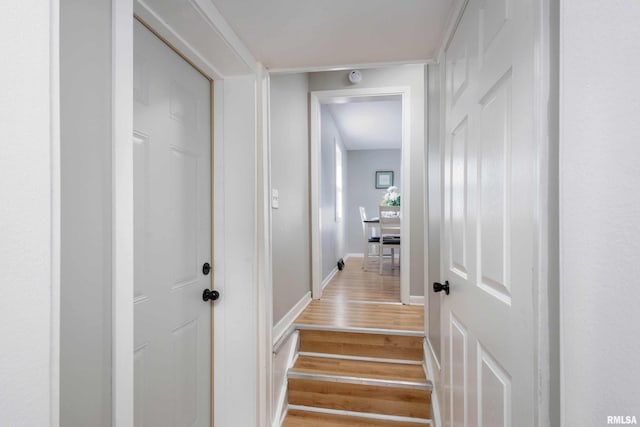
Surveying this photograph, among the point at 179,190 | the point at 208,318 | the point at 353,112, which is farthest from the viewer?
Result: the point at 353,112

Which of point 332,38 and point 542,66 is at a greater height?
point 332,38

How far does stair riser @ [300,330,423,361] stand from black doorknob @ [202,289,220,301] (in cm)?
107

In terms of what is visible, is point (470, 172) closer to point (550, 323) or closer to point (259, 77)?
point (550, 323)

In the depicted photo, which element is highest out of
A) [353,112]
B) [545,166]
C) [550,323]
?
[353,112]

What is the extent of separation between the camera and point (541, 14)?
60 cm

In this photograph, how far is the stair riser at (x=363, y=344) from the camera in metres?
2.26

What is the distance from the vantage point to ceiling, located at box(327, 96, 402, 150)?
463cm

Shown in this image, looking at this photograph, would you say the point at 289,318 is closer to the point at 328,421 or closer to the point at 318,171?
the point at 328,421

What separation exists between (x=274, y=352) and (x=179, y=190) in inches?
45.4

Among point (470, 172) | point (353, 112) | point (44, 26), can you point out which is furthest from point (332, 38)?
point (353, 112)

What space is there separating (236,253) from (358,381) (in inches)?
48.2

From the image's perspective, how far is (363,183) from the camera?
7383mm

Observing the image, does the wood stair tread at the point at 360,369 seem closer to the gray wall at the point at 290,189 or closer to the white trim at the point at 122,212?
the gray wall at the point at 290,189

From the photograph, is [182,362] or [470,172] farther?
[182,362]
